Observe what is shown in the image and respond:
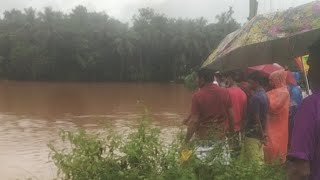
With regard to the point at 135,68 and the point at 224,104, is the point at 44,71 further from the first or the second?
the point at 224,104

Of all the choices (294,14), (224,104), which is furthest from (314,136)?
(224,104)

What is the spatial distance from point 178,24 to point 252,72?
54.0 meters

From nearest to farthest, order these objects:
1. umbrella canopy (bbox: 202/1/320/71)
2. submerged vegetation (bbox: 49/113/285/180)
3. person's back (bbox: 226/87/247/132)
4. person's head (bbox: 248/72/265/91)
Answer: umbrella canopy (bbox: 202/1/320/71), submerged vegetation (bbox: 49/113/285/180), person's head (bbox: 248/72/265/91), person's back (bbox: 226/87/247/132)

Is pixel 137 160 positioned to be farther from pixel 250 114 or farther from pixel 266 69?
pixel 266 69

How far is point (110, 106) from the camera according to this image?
26203 mm

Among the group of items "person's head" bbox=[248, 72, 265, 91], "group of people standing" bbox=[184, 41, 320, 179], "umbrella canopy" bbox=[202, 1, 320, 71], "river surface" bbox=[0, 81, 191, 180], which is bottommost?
"river surface" bbox=[0, 81, 191, 180]

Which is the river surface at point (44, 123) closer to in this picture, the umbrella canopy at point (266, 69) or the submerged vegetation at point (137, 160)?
the submerged vegetation at point (137, 160)

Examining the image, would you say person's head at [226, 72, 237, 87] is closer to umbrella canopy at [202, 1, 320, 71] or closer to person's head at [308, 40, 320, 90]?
umbrella canopy at [202, 1, 320, 71]

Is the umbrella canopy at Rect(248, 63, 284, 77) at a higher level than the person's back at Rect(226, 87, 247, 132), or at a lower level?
higher

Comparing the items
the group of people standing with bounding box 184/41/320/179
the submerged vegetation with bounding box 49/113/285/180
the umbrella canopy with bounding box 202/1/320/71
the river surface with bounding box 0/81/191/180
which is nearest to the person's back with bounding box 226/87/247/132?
the group of people standing with bounding box 184/41/320/179

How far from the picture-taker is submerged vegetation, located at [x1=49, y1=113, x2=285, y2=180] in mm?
4168

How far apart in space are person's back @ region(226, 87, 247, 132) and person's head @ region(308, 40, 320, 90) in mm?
3524

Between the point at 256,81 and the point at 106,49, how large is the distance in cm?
5254

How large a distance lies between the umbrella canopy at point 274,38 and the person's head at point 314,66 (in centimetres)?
80
